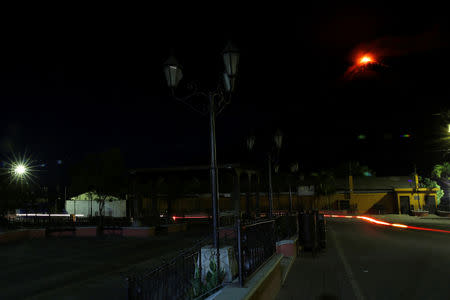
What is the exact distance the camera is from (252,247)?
18.8 ft

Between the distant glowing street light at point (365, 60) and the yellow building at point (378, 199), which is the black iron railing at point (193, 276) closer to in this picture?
the distant glowing street light at point (365, 60)

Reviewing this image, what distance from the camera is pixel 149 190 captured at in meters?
21.8

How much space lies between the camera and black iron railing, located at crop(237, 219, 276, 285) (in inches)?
188

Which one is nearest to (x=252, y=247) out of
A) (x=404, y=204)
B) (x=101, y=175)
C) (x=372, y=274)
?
(x=372, y=274)

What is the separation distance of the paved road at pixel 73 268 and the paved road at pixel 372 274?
3644 mm

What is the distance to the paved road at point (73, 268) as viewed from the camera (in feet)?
23.4

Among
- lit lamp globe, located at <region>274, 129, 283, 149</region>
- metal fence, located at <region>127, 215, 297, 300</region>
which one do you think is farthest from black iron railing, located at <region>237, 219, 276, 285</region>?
lit lamp globe, located at <region>274, 129, 283, 149</region>

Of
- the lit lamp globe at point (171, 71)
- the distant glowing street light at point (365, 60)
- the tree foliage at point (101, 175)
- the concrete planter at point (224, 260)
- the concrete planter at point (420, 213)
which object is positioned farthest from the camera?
the concrete planter at point (420, 213)

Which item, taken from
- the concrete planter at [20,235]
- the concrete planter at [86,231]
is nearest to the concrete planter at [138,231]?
the concrete planter at [86,231]

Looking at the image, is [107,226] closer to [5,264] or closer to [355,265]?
[5,264]

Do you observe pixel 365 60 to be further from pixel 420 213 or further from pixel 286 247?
→ pixel 420 213

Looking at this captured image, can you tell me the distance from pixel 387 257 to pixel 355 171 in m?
52.6

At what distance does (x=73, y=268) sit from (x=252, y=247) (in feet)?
20.2

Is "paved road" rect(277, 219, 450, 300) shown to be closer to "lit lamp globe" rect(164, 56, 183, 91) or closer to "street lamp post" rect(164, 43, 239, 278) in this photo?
"street lamp post" rect(164, 43, 239, 278)
